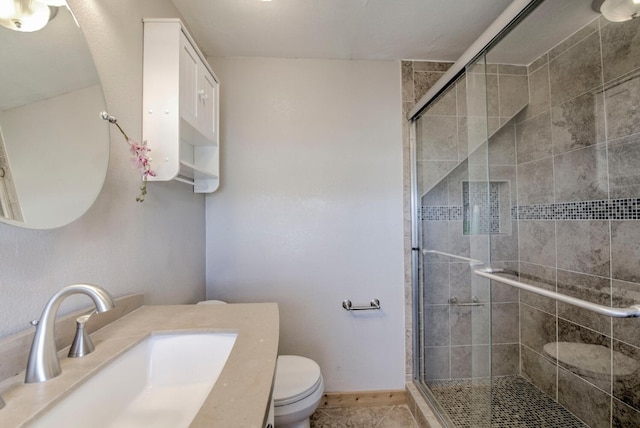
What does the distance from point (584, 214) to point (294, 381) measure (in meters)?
1.89

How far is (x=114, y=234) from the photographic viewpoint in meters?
0.96

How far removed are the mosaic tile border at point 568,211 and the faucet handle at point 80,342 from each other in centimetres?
187

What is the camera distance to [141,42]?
44.8 inches

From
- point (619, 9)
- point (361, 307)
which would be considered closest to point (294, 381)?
point (361, 307)

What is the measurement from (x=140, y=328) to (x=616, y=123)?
2357mm

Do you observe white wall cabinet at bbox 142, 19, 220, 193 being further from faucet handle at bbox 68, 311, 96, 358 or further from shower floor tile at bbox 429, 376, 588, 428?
shower floor tile at bbox 429, 376, 588, 428

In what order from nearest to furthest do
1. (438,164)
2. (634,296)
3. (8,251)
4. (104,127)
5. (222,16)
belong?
(8,251) < (104,127) < (634,296) < (222,16) < (438,164)

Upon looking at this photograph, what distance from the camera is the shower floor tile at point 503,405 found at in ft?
4.91

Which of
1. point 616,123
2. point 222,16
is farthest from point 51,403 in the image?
point 616,123

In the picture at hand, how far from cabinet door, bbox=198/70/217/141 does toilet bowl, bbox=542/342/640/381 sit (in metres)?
2.45

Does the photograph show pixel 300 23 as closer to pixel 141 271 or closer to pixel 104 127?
pixel 104 127

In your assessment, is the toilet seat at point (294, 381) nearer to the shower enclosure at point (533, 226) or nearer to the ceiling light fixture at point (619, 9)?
the shower enclosure at point (533, 226)

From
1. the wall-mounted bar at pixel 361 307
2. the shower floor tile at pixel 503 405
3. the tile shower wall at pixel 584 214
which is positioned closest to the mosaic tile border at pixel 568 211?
the tile shower wall at pixel 584 214

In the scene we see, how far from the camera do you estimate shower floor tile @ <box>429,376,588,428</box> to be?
4.91ft
